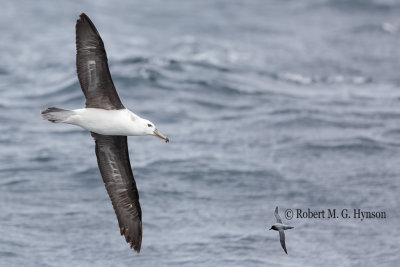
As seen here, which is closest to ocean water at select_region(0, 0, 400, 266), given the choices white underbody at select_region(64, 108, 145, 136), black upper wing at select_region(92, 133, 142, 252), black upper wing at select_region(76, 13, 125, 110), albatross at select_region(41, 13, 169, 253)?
black upper wing at select_region(92, 133, 142, 252)

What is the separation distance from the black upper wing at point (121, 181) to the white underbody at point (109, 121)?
1055mm

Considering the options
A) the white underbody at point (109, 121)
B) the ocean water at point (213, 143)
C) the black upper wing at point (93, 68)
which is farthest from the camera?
the ocean water at point (213, 143)

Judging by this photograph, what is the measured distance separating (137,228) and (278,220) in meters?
2.68

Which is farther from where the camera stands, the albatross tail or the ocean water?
the ocean water

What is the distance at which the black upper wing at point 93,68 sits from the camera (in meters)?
11.8

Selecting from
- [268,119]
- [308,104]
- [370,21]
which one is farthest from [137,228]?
[370,21]

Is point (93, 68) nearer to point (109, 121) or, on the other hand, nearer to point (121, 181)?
point (109, 121)

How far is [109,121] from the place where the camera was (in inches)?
484

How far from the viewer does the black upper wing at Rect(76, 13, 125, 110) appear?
11.8 meters

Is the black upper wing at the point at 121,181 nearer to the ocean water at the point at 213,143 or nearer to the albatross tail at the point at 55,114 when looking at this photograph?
the ocean water at the point at 213,143

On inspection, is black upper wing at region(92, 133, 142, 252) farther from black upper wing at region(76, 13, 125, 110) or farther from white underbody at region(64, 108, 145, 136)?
black upper wing at region(76, 13, 125, 110)

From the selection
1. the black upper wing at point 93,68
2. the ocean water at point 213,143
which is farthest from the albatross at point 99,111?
the ocean water at point 213,143

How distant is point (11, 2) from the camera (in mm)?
33219

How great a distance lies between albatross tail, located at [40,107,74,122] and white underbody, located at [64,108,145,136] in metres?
0.19
